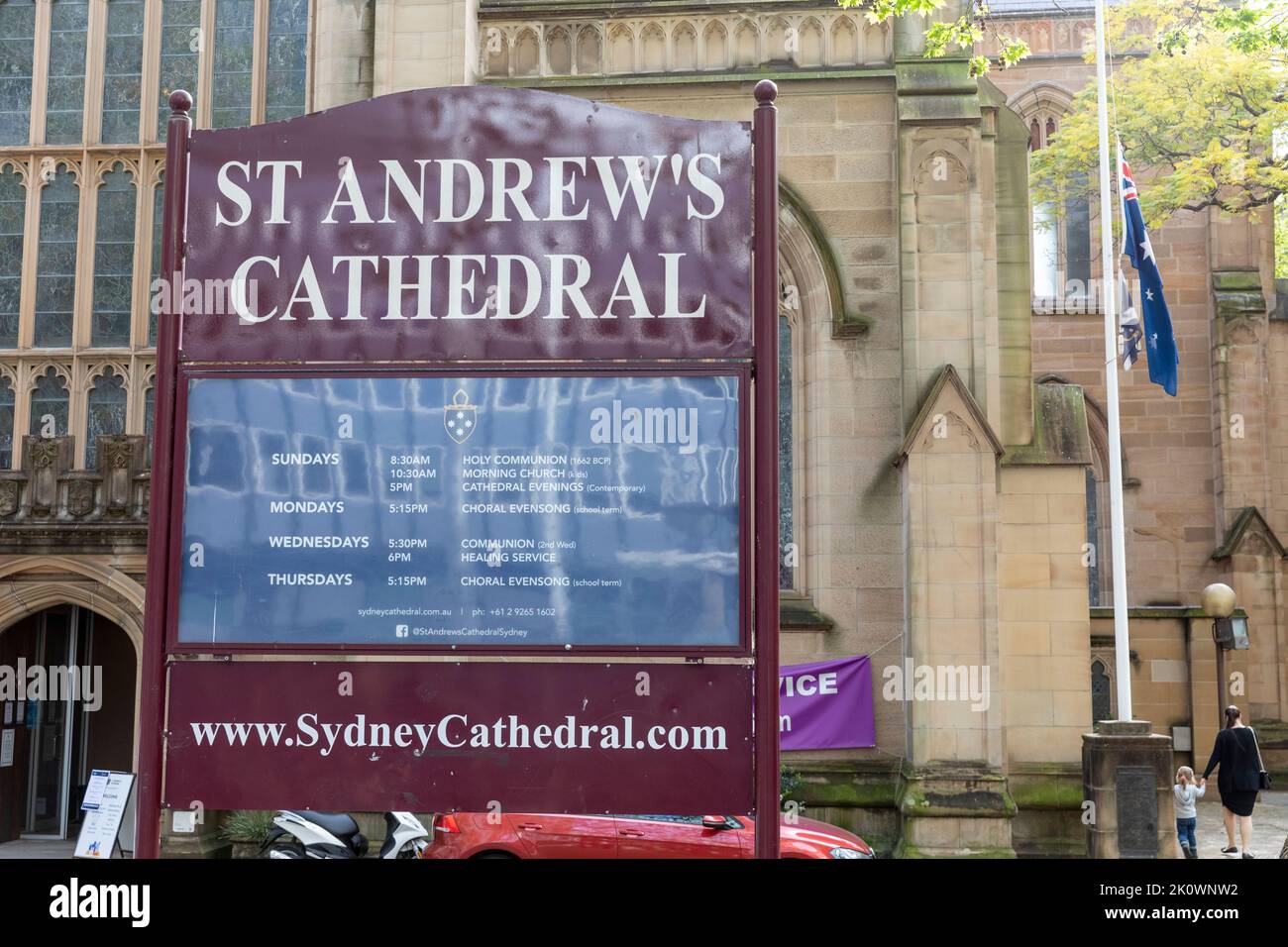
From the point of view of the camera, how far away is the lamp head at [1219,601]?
21.0 metres

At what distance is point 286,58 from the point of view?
1666 cm

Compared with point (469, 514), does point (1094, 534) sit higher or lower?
higher

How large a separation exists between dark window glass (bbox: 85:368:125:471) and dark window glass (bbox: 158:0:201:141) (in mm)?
3220

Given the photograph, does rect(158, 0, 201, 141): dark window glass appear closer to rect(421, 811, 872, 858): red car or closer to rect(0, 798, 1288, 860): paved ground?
rect(0, 798, 1288, 860): paved ground

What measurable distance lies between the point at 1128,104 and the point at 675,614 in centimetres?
2417

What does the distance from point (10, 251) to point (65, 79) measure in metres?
2.37

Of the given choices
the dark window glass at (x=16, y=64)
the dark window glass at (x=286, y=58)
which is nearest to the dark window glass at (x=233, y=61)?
the dark window glass at (x=286, y=58)

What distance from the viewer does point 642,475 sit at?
16.2 feet

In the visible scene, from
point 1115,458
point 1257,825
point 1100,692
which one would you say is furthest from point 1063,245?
point 1115,458

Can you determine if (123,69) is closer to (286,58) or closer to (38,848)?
(286,58)

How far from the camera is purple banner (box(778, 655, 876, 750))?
561 inches

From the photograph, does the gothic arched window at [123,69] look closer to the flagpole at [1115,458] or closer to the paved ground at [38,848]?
the paved ground at [38,848]

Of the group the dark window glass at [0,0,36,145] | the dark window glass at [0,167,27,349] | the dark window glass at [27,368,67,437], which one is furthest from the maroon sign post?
the dark window glass at [0,0,36,145]
